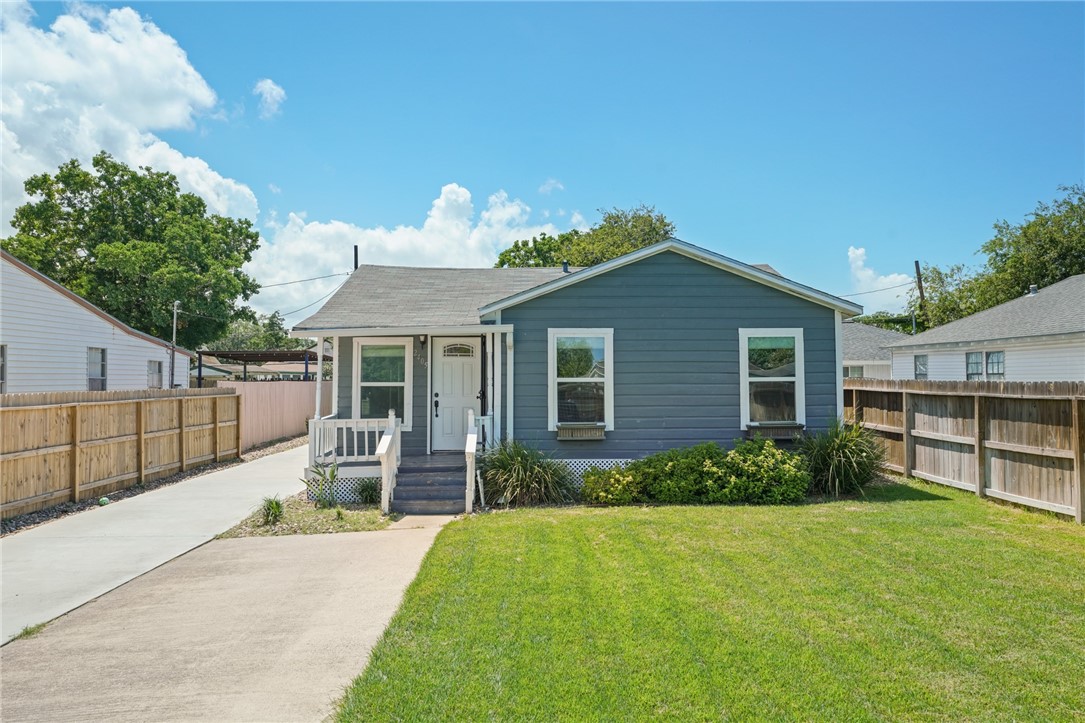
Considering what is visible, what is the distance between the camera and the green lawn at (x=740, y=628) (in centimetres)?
323

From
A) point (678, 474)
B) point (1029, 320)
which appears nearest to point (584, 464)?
point (678, 474)

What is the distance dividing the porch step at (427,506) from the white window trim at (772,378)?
4.94m

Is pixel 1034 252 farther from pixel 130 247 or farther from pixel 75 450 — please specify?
pixel 130 247

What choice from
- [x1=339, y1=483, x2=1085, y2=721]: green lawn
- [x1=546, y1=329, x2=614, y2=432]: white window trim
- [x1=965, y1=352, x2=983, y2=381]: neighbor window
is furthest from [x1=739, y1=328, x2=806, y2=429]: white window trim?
[x1=965, y1=352, x2=983, y2=381]: neighbor window

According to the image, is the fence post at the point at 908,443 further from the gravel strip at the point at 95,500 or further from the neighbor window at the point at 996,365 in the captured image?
the gravel strip at the point at 95,500

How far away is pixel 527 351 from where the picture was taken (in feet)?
32.5

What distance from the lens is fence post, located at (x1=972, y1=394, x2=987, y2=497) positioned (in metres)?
8.80

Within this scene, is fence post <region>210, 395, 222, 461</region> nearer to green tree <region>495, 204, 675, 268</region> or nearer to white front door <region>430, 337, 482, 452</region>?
white front door <region>430, 337, 482, 452</region>

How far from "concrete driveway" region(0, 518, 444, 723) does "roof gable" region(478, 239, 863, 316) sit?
4816mm

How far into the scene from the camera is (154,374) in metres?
20.0

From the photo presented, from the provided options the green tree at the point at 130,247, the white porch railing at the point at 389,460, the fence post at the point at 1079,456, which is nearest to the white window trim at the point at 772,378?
the fence post at the point at 1079,456

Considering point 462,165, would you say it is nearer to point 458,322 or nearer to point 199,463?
point 458,322

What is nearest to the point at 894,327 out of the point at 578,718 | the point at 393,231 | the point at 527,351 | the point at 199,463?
the point at 393,231

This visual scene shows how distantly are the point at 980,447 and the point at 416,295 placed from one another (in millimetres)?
9997
